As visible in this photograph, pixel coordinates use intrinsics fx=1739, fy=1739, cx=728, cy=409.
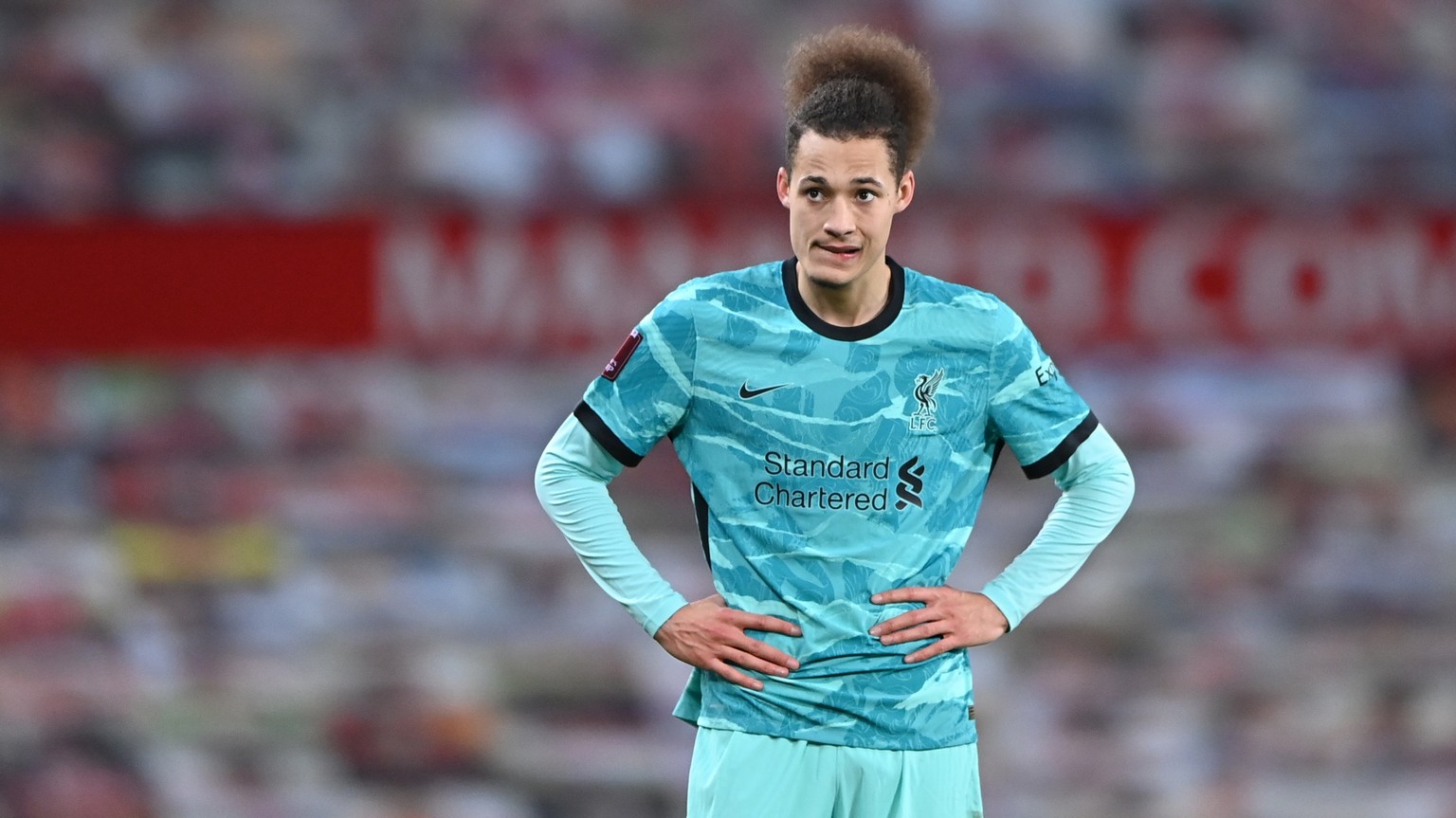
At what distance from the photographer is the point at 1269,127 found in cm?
541

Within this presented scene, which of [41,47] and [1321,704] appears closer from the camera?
[1321,704]

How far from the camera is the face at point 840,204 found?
2.19 m

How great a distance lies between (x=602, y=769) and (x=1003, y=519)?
1412 millimetres

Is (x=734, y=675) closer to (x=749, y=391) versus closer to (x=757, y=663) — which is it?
(x=757, y=663)

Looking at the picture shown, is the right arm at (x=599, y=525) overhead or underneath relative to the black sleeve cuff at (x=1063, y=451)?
underneath

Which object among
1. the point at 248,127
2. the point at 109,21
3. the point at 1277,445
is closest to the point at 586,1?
the point at 248,127

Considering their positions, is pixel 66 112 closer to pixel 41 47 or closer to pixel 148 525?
pixel 41 47

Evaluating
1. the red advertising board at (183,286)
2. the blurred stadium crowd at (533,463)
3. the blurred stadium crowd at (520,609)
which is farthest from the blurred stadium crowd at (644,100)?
the blurred stadium crowd at (520,609)

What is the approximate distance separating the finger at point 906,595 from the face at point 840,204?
1.31 ft

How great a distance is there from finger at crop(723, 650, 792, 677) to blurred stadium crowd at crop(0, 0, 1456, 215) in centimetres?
325

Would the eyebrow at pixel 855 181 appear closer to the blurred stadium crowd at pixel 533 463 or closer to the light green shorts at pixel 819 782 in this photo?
the light green shorts at pixel 819 782

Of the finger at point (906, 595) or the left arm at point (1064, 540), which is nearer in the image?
the finger at point (906, 595)

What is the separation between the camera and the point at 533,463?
17.7 feet

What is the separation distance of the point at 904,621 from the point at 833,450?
0.77 feet
